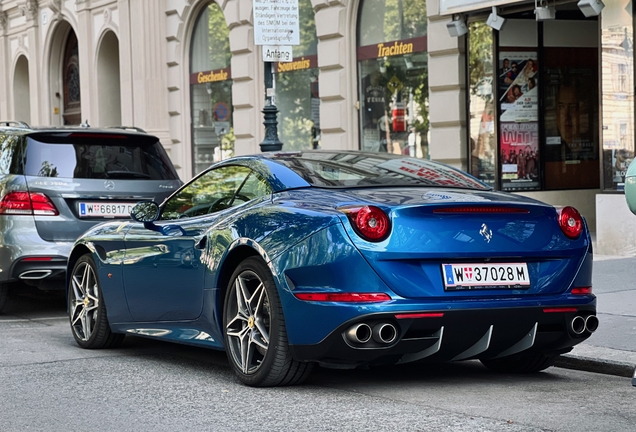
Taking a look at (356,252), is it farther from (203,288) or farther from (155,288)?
(155,288)

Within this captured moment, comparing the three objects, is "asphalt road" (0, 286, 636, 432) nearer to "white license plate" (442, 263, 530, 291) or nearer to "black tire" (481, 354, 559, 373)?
"black tire" (481, 354, 559, 373)

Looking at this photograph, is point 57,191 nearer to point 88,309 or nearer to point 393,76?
point 88,309

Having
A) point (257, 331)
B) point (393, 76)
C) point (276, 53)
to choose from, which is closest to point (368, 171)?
point (257, 331)

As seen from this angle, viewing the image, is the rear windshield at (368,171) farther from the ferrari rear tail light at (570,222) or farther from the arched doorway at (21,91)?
the arched doorway at (21,91)

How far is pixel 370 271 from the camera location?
5773 mm

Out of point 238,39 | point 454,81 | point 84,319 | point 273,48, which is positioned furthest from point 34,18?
point 84,319

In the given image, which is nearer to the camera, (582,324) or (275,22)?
(582,324)

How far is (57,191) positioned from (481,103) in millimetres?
8076

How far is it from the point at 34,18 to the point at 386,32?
Answer: 16.9m

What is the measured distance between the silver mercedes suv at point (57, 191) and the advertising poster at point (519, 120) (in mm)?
7163

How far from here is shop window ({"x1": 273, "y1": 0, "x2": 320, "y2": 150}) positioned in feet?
66.5

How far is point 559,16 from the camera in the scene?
16922mm

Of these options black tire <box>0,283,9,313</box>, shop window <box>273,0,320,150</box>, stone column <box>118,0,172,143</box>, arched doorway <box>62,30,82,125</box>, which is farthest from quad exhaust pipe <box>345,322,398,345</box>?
arched doorway <box>62,30,82,125</box>

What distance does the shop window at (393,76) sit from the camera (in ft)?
58.1
